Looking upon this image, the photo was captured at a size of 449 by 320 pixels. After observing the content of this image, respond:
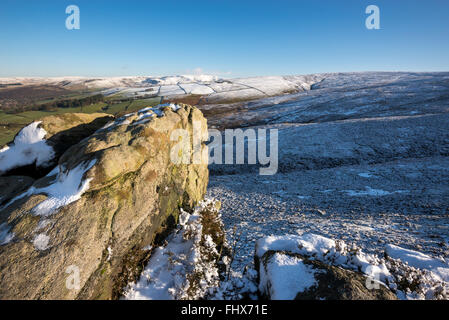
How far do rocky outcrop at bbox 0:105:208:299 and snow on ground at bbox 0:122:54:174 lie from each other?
11.1ft

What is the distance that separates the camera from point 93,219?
8.25 m

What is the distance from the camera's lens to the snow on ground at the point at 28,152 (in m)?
13.3

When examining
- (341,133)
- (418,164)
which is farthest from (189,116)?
(341,133)

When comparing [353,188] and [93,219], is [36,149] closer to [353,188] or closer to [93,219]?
[93,219]

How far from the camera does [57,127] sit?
14180mm

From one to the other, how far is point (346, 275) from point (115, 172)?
9811 millimetres

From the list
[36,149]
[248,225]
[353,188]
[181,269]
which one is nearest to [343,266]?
[181,269]

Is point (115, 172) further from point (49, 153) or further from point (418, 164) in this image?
point (418, 164)

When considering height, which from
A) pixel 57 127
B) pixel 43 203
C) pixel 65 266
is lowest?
pixel 65 266

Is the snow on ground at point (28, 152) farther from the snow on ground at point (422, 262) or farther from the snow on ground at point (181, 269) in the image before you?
the snow on ground at point (422, 262)

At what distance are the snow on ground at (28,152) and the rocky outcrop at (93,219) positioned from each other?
3.38m

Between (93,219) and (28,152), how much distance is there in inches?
377

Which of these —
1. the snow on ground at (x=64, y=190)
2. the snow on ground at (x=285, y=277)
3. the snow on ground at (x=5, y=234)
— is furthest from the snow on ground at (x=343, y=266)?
the snow on ground at (x=5, y=234)

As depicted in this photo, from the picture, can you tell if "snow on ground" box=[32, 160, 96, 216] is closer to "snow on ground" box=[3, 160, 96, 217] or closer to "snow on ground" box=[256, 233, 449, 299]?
"snow on ground" box=[3, 160, 96, 217]
